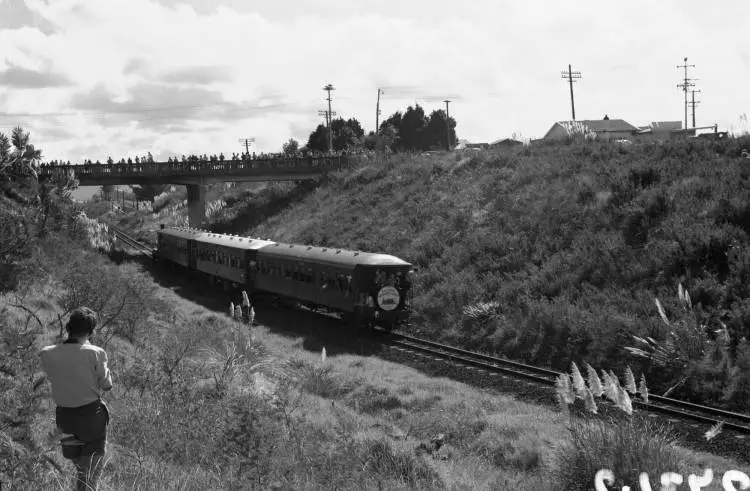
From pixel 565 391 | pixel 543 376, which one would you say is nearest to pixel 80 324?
pixel 565 391

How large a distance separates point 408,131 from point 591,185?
74.8 m

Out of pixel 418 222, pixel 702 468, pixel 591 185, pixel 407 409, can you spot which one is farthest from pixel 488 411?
pixel 418 222

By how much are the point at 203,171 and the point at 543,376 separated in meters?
46.6

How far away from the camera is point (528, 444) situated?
441 inches

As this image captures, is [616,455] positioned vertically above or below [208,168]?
below

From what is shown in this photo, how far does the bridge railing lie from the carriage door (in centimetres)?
1768

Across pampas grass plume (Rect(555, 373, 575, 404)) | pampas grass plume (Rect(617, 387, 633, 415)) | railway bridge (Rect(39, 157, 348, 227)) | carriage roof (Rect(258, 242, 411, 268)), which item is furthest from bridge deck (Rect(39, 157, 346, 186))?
pampas grass plume (Rect(617, 387, 633, 415))

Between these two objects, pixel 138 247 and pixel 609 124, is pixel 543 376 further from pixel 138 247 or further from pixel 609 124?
pixel 609 124

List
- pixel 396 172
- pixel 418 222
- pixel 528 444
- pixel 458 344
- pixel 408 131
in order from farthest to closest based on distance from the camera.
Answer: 1. pixel 408 131
2. pixel 396 172
3. pixel 418 222
4. pixel 458 344
5. pixel 528 444

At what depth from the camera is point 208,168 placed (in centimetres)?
6012

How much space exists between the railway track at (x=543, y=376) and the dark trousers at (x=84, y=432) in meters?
5.69

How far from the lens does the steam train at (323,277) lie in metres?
23.7

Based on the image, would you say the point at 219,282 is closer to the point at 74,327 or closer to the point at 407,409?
the point at 407,409

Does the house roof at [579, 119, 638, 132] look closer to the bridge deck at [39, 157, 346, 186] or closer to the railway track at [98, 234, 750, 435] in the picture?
the bridge deck at [39, 157, 346, 186]
